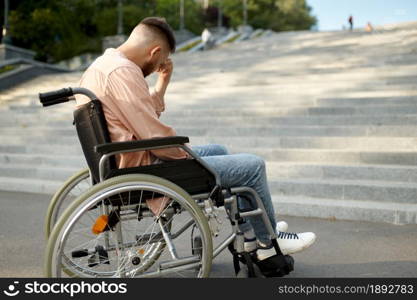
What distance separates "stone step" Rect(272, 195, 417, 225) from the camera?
13.8ft

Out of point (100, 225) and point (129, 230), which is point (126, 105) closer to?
point (100, 225)

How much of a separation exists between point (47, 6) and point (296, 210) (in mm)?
23063

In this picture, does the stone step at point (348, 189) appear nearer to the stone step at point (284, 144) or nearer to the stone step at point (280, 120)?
the stone step at point (284, 144)

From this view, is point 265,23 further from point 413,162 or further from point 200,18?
point 413,162

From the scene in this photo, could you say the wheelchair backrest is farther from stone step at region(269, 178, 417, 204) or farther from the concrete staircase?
stone step at region(269, 178, 417, 204)

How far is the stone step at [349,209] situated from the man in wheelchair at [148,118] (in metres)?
1.65

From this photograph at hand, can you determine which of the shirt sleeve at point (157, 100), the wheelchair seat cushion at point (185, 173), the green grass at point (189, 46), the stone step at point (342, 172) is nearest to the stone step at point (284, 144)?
the stone step at point (342, 172)

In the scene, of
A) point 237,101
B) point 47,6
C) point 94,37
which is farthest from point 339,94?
point 94,37

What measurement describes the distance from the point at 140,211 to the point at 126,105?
1.76 feet

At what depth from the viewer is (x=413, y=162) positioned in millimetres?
5102

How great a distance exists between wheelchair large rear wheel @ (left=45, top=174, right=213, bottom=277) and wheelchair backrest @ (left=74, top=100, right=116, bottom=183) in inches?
8.0

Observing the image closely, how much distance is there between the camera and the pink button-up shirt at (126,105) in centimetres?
235

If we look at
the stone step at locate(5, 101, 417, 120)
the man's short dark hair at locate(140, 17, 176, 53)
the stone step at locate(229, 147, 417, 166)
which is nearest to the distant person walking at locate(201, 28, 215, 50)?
the stone step at locate(5, 101, 417, 120)

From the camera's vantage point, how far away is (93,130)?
239cm
